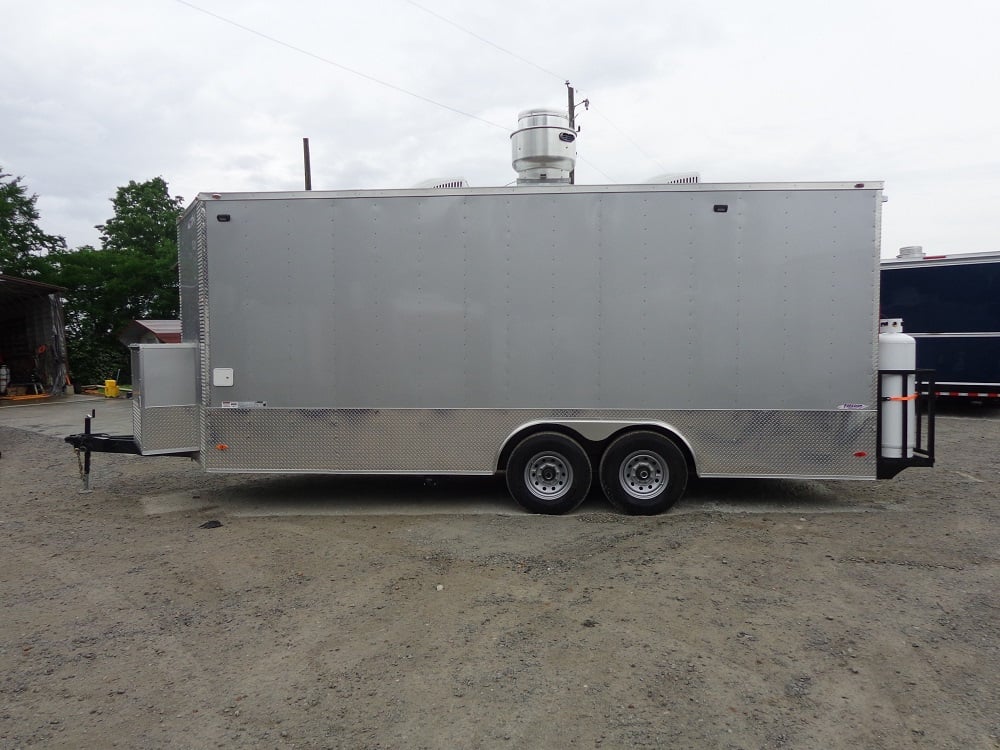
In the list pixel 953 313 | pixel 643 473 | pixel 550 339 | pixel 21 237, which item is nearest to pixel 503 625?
pixel 643 473

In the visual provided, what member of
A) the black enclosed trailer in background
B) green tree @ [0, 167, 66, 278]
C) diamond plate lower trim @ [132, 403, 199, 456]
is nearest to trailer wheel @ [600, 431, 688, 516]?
diamond plate lower trim @ [132, 403, 199, 456]

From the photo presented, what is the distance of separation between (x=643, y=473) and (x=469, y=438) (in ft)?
5.66

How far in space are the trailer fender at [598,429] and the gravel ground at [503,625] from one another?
73 centimetres

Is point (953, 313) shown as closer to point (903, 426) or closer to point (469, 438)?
point (903, 426)

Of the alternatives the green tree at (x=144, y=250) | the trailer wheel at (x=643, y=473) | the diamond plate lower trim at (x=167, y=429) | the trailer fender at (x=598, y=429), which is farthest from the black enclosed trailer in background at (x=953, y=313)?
the green tree at (x=144, y=250)

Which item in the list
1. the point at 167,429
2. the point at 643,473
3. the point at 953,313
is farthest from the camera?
the point at 953,313

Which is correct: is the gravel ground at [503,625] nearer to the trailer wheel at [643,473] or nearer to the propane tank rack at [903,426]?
the trailer wheel at [643,473]

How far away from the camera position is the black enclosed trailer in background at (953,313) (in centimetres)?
1223

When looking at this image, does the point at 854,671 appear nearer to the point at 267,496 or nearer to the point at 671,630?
the point at 671,630

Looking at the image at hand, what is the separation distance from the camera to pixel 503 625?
4039mm

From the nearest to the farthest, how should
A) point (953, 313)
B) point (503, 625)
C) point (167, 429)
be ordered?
point (503, 625), point (167, 429), point (953, 313)

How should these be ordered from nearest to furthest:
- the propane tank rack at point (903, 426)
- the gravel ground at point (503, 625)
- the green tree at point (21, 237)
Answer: the gravel ground at point (503, 625) → the propane tank rack at point (903, 426) → the green tree at point (21, 237)

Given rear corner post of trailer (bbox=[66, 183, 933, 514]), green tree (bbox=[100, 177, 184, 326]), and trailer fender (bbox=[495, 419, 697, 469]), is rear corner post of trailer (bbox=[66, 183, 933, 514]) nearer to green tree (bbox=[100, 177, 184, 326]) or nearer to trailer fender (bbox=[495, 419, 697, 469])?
trailer fender (bbox=[495, 419, 697, 469])

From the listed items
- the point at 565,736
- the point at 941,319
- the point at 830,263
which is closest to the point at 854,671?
the point at 565,736
